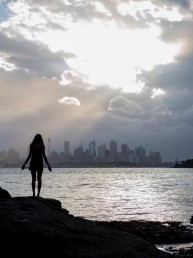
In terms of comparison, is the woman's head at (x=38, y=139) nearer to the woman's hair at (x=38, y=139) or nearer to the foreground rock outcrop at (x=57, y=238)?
the woman's hair at (x=38, y=139)

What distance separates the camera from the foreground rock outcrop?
10453 millimetres

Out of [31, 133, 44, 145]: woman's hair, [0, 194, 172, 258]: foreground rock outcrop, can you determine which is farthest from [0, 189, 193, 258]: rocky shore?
[31, 133, 44, 145]: woman's hair

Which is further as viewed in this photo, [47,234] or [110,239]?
[110,239]

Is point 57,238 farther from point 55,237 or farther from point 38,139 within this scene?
point 38,139

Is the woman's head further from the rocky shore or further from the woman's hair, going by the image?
the rocky shore

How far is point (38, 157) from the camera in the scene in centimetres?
1686

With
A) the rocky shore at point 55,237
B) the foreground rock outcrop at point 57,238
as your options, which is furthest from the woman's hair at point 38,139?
the foreground rock outcrop at point 57,238

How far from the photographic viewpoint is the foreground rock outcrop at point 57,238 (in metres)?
10.5

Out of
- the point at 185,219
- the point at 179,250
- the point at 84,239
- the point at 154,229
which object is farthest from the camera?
the point at 185,219

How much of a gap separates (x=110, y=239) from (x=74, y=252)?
5.78 ft

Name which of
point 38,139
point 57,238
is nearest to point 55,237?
point 57,238

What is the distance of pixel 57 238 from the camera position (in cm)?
1069

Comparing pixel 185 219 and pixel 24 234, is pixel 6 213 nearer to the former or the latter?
pixel 24 234

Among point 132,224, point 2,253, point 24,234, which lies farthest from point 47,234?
point 132,224
